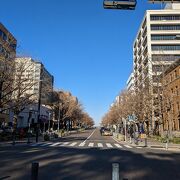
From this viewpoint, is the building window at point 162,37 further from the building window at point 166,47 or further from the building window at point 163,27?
the building window at point 166,47

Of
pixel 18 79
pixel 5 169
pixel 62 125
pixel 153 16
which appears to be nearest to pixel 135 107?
pixel 18 79

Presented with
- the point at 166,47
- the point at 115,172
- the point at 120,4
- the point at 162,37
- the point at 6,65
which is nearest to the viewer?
the point at 115,172

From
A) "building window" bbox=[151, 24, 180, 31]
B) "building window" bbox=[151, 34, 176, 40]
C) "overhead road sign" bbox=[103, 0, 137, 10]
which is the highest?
"building window" bbox=[151, 24, 180, 31]

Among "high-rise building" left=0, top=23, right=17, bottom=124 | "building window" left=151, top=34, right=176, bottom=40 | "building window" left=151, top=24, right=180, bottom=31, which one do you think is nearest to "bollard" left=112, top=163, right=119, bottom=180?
"high-rise building" left=0, top=23, right=17, bottom=124

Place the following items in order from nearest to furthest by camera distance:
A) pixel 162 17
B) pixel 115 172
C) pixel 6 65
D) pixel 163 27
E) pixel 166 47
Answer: pixel 115 172, pixel 6 65, pixel 166 47, pixel 163 27, pixel 162 17

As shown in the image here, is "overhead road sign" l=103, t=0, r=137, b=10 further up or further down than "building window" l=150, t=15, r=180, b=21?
further down

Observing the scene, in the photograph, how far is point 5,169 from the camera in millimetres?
12156

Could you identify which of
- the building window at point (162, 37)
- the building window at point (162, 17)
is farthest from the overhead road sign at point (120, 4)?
the building window at point (162, 17)

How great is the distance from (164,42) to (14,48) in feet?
166

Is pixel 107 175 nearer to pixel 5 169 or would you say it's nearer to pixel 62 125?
pixel 5 169

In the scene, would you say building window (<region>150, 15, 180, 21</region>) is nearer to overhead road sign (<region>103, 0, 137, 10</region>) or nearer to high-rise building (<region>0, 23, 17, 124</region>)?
high-rise building (<region>0, 23, 17, 124</region>)

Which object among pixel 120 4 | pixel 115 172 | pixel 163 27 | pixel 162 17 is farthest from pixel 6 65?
pixel 162 17

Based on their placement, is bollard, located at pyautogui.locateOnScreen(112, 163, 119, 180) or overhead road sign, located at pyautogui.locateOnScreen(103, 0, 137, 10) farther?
overhead road sign, located at pyautogui.locateOnScreen(103, 0, 137, 10)

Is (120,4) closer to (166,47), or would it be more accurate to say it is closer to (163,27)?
(166,47)
